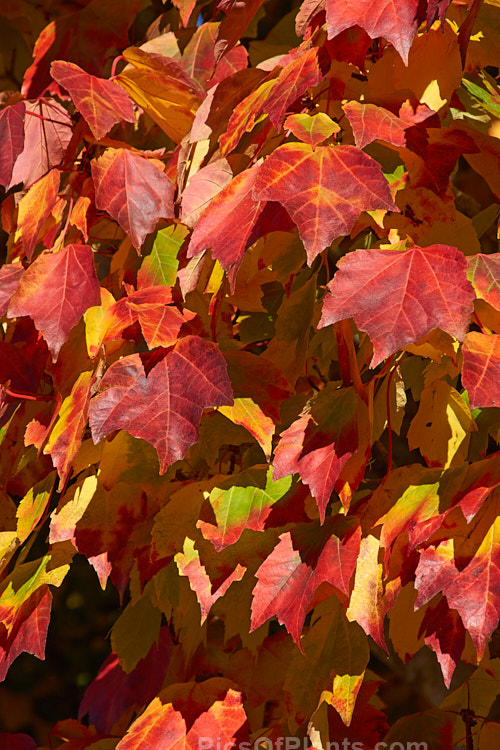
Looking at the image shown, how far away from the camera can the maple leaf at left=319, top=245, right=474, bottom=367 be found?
754mm

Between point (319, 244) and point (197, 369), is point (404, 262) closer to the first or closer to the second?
point (319, 244)

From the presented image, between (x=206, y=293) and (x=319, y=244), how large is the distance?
32 centimetres

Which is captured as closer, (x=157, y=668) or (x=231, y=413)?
(x=231, y=413)

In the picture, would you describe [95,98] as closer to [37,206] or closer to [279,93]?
[37,206]

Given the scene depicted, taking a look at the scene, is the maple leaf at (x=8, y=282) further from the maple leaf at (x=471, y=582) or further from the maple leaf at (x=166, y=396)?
the maple leaf at (x=471, y=582)

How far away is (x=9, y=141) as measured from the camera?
112cm

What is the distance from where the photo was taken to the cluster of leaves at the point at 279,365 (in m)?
0.83

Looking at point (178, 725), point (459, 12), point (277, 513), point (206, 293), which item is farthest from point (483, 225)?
point (178, 725)

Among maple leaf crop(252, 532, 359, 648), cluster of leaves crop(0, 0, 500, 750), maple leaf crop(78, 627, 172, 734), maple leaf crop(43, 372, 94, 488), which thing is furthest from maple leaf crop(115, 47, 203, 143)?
maple leaf crop(78, 627, 172, 734)

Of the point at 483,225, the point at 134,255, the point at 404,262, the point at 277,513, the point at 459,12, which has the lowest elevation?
the point at 277,513

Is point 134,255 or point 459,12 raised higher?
point 459,12

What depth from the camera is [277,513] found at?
982mm

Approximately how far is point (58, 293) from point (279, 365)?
335mm

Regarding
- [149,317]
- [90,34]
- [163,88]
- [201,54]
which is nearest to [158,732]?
[149,317]
